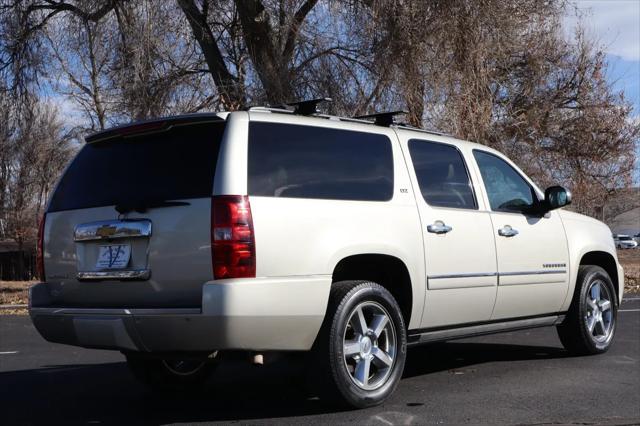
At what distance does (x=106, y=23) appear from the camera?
16.3 m

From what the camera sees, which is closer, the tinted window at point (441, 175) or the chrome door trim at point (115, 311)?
the chrome door trim at point (115, 311)

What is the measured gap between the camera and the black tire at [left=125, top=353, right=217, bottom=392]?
6.42 metres

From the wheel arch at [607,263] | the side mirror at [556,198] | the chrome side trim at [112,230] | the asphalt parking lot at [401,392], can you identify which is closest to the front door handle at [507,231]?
the side mirror at [556,198]

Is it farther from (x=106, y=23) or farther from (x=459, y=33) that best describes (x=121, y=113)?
(x=459, y=33)

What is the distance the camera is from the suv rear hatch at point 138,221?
506 centimetres

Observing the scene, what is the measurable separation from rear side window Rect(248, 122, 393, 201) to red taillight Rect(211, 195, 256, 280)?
21 cm

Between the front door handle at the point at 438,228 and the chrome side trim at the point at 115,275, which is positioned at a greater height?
the front door handle at the point at 438,228

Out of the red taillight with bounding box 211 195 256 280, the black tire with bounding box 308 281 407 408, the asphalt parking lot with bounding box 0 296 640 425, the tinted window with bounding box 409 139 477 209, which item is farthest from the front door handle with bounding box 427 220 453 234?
the red taillight with bounding box 211 195 256 280

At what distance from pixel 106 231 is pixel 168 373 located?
159 cm

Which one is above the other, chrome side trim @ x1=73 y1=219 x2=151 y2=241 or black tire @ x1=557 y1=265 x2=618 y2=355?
chrome side trim @ x1=73 y1=219 x2=151 y2=241

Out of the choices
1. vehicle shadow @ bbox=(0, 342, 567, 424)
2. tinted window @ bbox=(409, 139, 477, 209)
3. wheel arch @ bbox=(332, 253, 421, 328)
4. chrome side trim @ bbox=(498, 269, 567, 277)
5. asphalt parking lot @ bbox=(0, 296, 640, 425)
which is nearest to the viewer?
asphalt parking lot @ bbox=(0, 296, 640, 425)

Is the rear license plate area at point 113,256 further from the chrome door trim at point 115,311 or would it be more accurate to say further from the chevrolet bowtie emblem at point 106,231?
the chrome door trim at point 115,311

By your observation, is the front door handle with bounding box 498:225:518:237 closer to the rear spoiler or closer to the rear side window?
the rear side window

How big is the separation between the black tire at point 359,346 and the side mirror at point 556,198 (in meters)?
2.20
